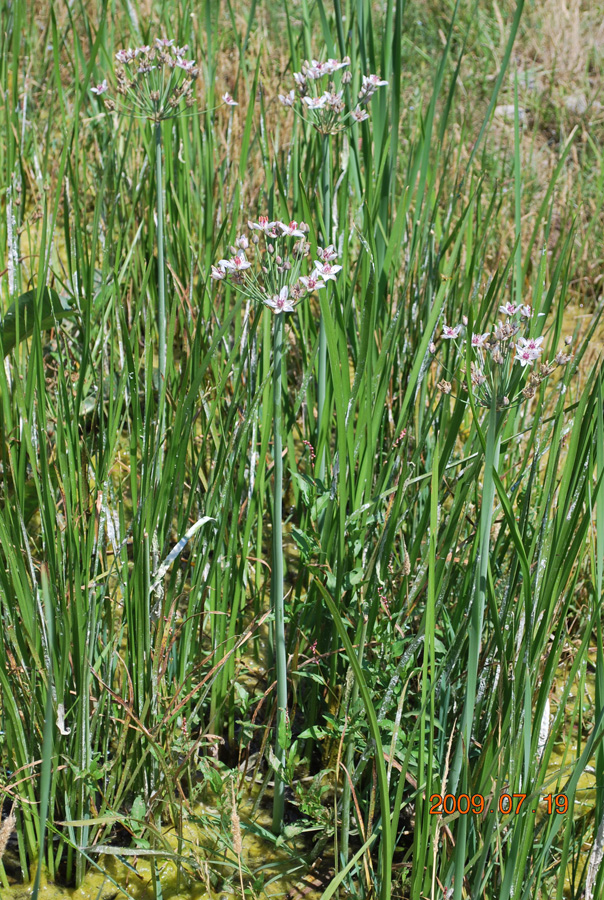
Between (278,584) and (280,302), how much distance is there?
15.5 inches

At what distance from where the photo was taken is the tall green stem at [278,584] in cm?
93

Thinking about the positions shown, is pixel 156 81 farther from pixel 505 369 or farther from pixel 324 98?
pixel 505 369

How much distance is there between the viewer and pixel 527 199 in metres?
3.66

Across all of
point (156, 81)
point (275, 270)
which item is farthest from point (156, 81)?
point (275, 270)

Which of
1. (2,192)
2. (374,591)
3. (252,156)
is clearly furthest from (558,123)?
(374,591)

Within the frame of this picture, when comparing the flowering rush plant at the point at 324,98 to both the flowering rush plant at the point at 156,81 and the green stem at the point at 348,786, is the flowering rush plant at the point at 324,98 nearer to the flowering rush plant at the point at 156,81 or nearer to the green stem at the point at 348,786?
the flowering rush plant at the point at 156,81

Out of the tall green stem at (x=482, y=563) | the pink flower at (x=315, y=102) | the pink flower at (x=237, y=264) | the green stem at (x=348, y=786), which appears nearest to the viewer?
the tall green stem at (x=482, y=563)

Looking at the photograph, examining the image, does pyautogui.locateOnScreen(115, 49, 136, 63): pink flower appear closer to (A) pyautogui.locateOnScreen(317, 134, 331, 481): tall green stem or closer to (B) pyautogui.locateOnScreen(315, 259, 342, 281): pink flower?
(A) pyautogui.locateOnScreen(317, 134, 331, 481): tall green stem

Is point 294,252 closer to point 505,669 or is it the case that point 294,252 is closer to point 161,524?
point 161,524

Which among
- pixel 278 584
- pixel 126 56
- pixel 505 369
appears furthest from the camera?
pixel 126 56

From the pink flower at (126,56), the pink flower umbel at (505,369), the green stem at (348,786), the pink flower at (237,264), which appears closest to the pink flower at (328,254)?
the pink flower at (237,264)

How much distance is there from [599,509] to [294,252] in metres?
0.52

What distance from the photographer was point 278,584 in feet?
3.43

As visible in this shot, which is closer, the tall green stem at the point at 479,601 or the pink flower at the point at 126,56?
the tall green stem at the point at 479,601
